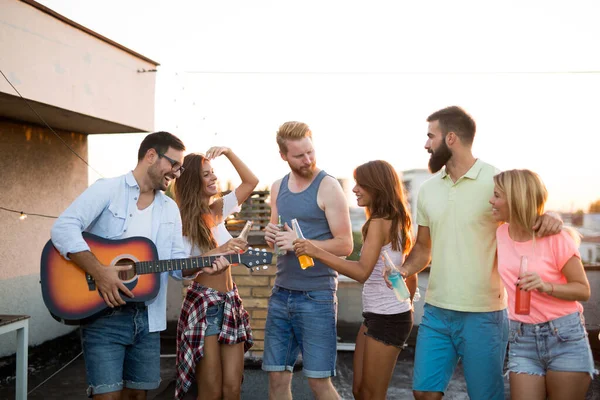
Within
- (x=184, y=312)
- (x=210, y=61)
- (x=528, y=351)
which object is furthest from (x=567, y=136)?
(x=184, y=312)

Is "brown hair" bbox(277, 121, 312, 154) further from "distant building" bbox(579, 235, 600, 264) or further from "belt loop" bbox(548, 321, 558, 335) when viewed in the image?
"distant building" bbox(579, 235, 600, 264)

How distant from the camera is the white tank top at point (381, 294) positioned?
3158mm

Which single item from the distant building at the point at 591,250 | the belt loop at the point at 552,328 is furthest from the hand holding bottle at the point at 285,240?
the distant building at the point at 591,250

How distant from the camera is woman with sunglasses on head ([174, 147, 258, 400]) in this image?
3.15 metres

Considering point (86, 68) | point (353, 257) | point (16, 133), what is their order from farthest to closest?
point (353, 257), point (16, 133), point (86, 68)

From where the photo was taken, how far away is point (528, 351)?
8.08 ft

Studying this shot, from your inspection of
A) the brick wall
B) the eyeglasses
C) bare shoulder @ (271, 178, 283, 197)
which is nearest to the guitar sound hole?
the eyeglasses

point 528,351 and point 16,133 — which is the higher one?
point 16,133

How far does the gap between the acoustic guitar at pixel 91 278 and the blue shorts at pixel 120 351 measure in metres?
0.08

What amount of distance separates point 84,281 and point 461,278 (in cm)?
195

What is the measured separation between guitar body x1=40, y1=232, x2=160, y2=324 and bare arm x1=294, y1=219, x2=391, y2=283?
2.81ft

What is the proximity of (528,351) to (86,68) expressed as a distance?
16.5 feet

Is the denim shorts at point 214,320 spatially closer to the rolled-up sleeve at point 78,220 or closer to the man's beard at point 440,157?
the rolled-up sleeve at point 78,220

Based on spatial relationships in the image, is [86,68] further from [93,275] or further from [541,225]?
[541,225]
